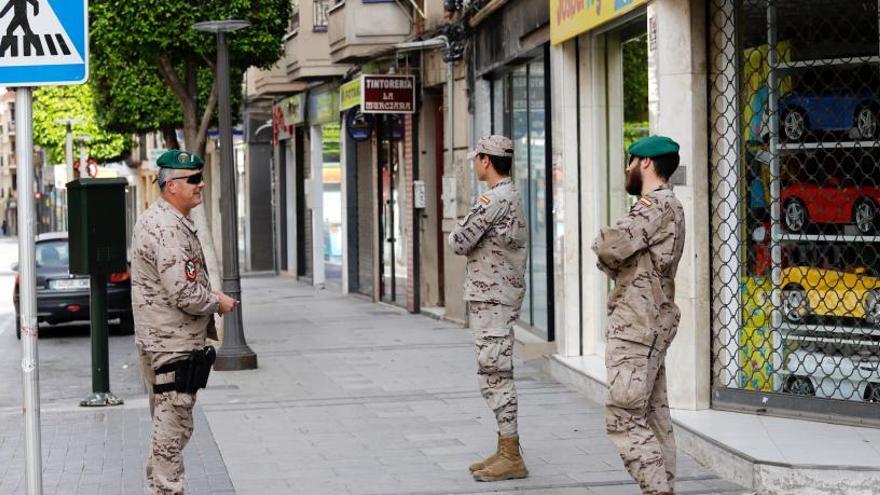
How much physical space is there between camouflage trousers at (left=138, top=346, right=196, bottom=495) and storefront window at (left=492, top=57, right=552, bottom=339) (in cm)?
811

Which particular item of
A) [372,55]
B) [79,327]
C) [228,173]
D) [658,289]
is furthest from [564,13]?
[79,327]

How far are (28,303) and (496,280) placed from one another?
2832 mm

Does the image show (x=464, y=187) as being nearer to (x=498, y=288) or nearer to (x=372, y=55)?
(x=372, y=55)

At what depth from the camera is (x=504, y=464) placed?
841 cm

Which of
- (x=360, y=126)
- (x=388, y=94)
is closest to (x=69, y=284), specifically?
(x=388, y=94)

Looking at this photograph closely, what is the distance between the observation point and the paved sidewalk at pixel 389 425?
28.0 ft

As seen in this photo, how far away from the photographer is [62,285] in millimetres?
20094

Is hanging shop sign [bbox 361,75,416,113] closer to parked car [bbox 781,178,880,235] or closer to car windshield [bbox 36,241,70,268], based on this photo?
car windshield [bbox 36,241,70,268]

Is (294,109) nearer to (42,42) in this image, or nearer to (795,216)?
(795,216)

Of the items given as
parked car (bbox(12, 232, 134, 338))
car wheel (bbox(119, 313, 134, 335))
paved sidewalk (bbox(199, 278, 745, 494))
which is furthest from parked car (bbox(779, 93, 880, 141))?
car wheel (bbox(119, 313, 134, 335))

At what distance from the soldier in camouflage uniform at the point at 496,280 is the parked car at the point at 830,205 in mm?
2043

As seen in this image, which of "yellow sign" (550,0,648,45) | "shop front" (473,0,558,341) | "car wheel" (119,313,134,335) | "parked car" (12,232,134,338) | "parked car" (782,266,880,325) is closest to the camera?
"parked car" (782,266,880,325)

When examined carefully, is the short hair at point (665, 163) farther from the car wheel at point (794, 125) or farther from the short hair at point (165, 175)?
the car wheel at point (794, 125)

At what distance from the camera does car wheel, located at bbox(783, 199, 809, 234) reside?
947 cm
